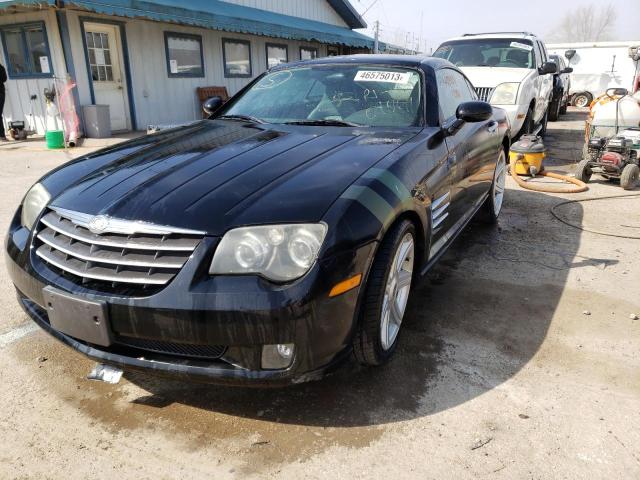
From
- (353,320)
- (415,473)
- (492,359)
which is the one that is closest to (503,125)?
(492,359)

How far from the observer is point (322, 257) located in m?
1.89

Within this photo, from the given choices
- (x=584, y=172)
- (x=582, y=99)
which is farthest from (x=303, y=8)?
(x=584, y=172)

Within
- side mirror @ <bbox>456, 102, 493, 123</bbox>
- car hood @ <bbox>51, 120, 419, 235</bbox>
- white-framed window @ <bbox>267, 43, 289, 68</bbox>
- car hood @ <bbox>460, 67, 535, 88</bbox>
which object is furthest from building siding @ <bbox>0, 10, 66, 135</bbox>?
side mirror @ <bbox>456, 102, 493, 123</bbox>

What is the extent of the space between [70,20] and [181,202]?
9646mm

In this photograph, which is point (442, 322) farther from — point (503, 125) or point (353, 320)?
point (503, 125)

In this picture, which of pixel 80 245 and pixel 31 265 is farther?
pixel 31 265

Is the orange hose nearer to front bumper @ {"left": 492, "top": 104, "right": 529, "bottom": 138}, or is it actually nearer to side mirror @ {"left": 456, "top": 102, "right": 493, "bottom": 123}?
front bumper @ {"left": 492, "top": 104, "right": 529, "bottom": 138}

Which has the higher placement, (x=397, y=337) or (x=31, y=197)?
(x=31, y=197)

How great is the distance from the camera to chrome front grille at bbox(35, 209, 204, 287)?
6.22 ft

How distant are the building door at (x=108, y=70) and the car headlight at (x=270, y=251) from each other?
10043mm

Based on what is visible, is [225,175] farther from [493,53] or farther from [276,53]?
[276,53]

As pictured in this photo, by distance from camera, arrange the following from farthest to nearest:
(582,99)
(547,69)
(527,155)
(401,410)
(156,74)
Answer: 1. (582,99)
2. (156,74)
3. (547,69)
4. (527,155)
5. (401,410)

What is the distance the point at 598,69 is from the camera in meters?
21.0

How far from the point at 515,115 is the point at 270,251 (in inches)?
277
